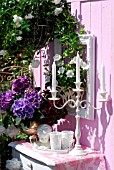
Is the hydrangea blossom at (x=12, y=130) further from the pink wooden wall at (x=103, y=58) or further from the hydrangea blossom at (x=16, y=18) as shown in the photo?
the hydrangea blossom at (x=16, y=18)

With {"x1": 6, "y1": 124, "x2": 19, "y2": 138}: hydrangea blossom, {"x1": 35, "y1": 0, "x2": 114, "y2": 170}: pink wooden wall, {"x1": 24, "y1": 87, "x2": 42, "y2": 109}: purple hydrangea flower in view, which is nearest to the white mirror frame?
{"x1": 35, "y1": 0, "x2": 114, "y2": 170}: pink wooden wall

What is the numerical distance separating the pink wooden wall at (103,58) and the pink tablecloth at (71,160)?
0.20 ft

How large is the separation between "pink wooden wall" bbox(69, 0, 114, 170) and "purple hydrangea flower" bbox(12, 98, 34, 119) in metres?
0.42

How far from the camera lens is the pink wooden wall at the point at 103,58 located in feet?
8.64

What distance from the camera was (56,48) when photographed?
10.4 feet

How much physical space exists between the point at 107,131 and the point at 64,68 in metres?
0.55

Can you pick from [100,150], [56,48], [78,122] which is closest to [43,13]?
[56,48]

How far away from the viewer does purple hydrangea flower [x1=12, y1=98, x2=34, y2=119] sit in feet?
9.17

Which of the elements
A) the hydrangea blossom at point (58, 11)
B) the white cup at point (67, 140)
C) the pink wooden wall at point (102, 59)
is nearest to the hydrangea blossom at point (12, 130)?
the white cup at point (67, 140)

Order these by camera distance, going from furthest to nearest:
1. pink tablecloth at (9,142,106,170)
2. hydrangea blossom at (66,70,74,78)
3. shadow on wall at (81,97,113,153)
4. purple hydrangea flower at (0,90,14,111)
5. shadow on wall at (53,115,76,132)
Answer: shadow on wall at (53,115,76,132), purple hydrangea flower at (0,90,14,111), hydrangea blossom at (66,70,74,78), shadow on wall at (81,97,113,153), pink tablecloth at (9,142,106,170)

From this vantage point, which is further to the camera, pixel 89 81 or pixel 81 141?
pixel 81 141

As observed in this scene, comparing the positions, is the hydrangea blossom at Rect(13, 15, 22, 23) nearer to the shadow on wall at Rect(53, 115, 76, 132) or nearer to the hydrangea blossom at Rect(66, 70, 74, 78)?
the hydrangea blossom at Rect(66, 70, 74, 78)

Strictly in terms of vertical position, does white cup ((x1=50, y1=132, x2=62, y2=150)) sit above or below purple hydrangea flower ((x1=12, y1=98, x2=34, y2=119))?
below

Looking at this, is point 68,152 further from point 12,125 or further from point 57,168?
point 12,125
